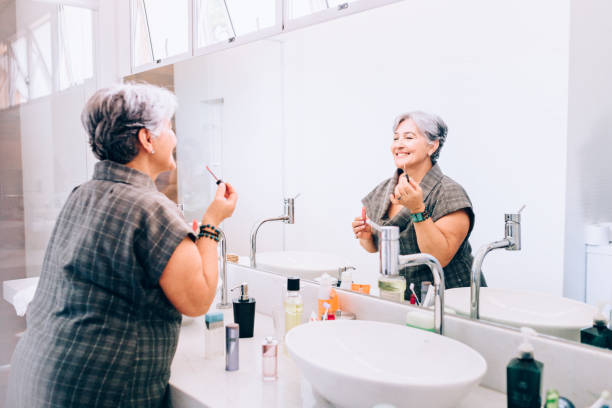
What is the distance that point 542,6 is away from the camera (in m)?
1.16

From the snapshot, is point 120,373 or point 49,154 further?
point 49,154

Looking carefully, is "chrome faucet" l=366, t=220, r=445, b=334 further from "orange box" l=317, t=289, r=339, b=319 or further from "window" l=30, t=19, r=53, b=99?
"window" l=30, t=19, r=53, b=99

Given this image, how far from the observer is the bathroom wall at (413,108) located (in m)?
1.16

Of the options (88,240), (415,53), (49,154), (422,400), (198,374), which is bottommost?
(198,374)

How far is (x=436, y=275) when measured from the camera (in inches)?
48.1

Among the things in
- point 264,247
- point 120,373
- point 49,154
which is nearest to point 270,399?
point 120,373

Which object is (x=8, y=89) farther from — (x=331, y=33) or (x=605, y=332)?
(x=605, y=332)

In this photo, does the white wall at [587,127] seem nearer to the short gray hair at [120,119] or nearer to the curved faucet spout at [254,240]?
the short gray hair at [120,119]

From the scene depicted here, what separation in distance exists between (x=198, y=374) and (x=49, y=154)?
1.97 metres

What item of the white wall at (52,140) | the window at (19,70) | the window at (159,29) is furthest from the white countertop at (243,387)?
the window at (19,70)

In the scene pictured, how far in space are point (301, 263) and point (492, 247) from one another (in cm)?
79

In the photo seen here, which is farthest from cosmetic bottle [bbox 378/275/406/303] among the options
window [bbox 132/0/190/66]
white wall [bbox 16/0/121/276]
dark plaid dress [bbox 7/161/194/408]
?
white wall [bbox 16/0/121/276]

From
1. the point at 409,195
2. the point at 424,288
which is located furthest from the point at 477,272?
the point at 409,195

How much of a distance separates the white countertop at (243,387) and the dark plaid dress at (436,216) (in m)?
0.32
